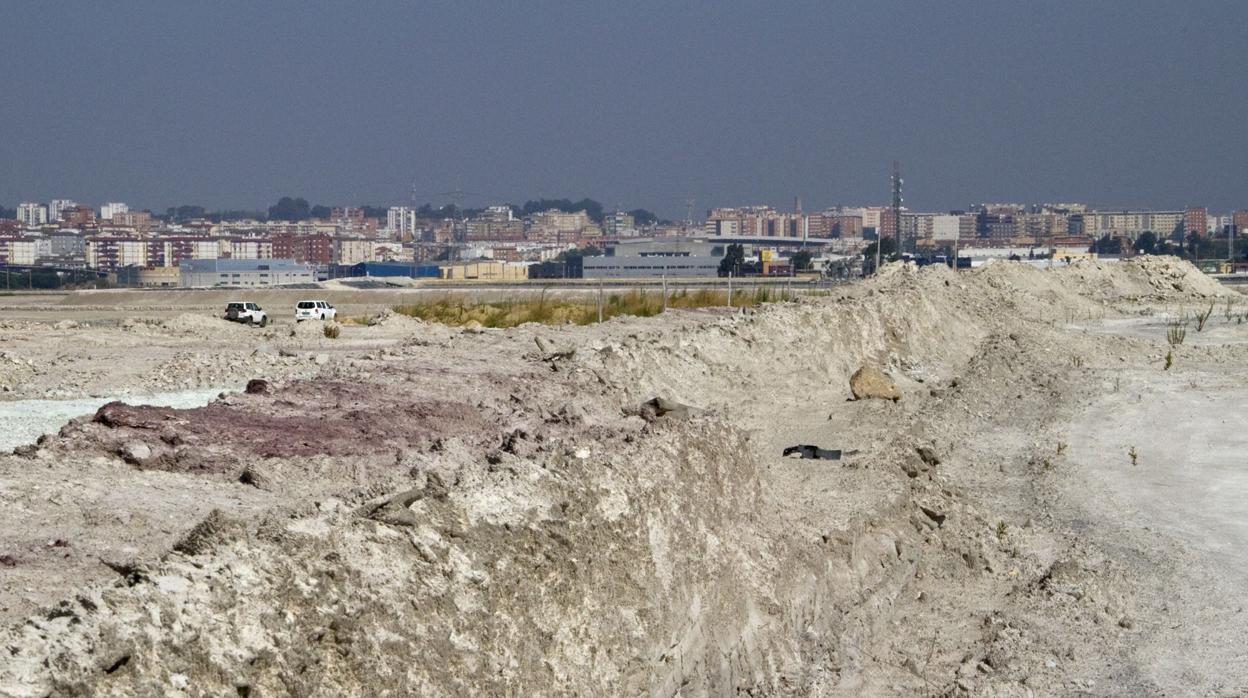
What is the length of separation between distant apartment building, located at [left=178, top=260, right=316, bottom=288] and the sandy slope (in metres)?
76.5

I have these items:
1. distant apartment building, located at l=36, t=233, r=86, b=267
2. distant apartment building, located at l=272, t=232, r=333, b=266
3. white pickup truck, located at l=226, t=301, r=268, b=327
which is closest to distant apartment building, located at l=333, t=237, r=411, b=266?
distant apartment building, located at l=272, t=232, r=333, b=266

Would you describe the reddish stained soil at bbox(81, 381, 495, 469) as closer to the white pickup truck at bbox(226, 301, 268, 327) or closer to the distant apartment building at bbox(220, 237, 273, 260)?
the white pickup truck at bbox(226, 301, 268, 327)

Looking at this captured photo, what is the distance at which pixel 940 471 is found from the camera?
605 inches

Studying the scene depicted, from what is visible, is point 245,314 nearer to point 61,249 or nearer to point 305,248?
point 305,248

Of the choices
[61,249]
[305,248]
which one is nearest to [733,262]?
[305,248]

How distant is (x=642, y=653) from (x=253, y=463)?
12.2 feet

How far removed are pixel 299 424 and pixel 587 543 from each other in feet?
15.8

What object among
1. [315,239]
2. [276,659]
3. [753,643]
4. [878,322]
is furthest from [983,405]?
[315,239]

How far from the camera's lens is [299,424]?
39.4 ft

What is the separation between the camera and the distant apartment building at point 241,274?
91812 mm

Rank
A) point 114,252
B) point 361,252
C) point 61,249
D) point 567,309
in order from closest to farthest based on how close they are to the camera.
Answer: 1. point 567,309
2. point 114,252
3. point 61,249
4. point 361,252

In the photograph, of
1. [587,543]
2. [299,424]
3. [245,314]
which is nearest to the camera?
[587,543]

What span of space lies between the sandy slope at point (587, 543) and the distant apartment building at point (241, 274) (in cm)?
7653

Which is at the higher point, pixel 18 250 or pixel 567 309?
pixel 18 250
